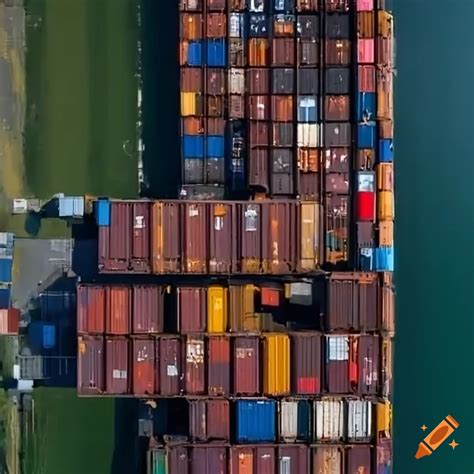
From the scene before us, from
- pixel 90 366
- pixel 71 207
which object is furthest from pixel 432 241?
pixel 71 207

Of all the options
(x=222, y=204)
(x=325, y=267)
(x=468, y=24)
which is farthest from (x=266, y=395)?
(x=468, y=24)

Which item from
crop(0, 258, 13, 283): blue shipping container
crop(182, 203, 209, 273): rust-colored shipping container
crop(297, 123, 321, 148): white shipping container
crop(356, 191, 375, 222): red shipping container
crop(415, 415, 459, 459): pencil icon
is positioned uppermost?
crop(297, 123, 321, 148): white shipping container

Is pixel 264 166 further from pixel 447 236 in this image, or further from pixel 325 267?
pixel 447 236

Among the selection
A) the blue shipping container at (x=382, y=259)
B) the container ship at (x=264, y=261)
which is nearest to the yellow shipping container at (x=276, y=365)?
the container ship at (x=264, y=261)


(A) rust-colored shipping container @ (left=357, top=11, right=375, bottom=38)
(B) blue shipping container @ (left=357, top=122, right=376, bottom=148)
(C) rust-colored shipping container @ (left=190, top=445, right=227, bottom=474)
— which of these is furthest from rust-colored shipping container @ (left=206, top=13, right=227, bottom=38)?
(C) rust-colored shipping container @ (left=190, top=445, right=227, bottom=474)

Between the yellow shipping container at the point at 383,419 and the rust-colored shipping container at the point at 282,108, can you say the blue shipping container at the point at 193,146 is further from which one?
the yellow shipping container at the point at 383,419

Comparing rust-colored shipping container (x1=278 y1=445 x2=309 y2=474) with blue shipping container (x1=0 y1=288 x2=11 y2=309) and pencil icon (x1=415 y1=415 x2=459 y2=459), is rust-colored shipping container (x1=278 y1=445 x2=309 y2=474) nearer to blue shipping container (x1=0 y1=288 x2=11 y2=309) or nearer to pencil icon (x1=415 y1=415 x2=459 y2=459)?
pencil icon (x1=415 y1=415 x2=459 y2=459)

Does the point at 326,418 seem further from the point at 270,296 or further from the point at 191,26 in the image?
the point at 191,26
